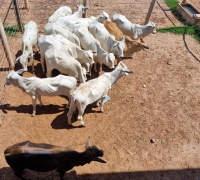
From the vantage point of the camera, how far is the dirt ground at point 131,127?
679 centimetres

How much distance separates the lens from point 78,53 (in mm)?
8695

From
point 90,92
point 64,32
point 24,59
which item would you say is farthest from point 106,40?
point 90,92

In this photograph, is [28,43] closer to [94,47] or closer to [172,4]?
[94,47]

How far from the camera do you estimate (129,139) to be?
7.45 meters

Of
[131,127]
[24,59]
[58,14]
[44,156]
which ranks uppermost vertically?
[58,14]

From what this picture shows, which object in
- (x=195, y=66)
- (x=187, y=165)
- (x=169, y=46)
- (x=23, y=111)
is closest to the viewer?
A: (x=187, y=165)

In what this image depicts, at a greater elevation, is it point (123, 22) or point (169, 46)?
point (123, 22)

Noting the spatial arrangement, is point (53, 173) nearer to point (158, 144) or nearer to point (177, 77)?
point (158, 144)

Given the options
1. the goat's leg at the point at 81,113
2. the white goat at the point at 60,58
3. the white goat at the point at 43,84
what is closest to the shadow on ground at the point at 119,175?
the goat's leg at the point at 81,113

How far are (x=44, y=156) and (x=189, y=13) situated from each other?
11.3 meters

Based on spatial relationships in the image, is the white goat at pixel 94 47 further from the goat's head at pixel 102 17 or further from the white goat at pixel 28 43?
the white goat at pixel 28 43

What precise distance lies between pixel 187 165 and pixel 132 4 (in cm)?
995

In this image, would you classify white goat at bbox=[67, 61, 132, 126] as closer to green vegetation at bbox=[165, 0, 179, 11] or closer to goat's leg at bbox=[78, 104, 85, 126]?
goat's leg at bbox=[78, 104, 85, 126]

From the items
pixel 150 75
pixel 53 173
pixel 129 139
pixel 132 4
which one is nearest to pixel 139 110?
pixel 129 139
